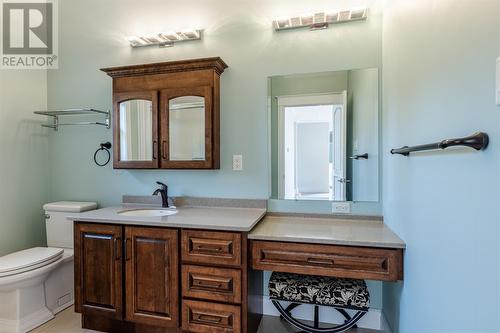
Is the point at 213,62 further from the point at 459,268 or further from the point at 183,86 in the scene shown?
the point at 459,268

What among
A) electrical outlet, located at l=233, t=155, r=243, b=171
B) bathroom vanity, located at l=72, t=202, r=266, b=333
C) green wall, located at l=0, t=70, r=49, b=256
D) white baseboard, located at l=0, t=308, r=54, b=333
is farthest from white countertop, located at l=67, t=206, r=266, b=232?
green wall, located at l=0, t=70, r=49, b=256

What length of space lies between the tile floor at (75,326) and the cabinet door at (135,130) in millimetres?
1226

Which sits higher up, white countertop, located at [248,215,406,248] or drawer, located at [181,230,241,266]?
white countertop, located at [248,215,406,248]

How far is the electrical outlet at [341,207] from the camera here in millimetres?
2012

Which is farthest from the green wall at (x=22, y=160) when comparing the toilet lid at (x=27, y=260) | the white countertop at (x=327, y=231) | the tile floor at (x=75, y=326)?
the white countertop at (x=327, y=231)

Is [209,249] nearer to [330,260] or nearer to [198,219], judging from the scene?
[198,219]

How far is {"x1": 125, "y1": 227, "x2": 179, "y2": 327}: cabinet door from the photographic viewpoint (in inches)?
66.7

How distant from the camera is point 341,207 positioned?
2.02 m

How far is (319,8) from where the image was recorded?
2.04m

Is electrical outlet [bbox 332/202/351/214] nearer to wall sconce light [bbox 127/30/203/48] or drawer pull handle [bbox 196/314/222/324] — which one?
drawer pull handle [bbox 196/314/222/324]

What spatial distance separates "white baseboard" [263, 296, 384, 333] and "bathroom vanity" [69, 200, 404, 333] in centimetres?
22

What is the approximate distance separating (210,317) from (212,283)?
21 cm

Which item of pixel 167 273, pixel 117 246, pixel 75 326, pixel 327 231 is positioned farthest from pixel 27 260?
pixel 327 231

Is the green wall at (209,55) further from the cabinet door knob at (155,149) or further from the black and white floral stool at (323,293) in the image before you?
the black and white floral stool at (323,293)
